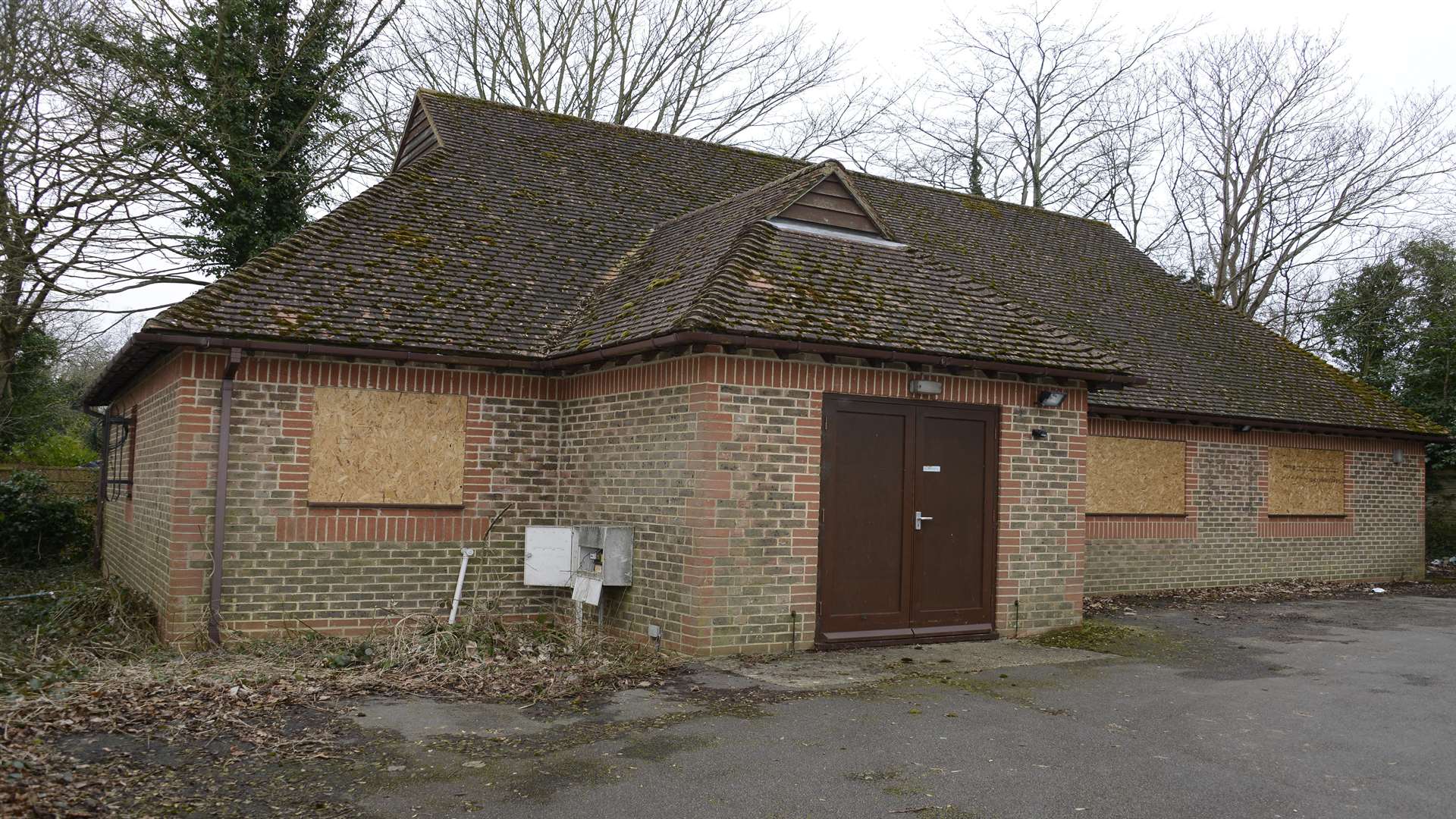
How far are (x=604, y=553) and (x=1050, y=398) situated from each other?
15.5 feet

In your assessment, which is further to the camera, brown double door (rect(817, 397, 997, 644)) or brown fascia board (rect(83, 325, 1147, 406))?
brown double door (rect(817, 397, 997, 644))

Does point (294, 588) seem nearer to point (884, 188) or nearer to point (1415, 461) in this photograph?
point (884, 188)

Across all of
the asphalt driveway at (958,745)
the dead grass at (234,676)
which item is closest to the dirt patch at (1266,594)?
the asphalt driveway at (958,745)

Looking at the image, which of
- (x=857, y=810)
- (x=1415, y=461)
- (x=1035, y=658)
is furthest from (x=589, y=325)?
(x=1415, y=461)

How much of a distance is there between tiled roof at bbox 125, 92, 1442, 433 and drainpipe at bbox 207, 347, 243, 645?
0.55m

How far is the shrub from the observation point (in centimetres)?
1820

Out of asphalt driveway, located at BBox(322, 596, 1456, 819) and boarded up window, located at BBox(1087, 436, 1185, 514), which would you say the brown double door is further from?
boarded up window, located at BBox(1087, 436, 1185, 514)

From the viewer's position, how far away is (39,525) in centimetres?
1844

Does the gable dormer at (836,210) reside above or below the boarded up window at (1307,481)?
above

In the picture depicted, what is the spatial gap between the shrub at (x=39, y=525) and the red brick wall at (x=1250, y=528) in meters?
17.0

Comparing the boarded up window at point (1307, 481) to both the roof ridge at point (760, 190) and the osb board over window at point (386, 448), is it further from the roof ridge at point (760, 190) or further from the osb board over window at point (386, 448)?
the osb board over window at point (386, 448)

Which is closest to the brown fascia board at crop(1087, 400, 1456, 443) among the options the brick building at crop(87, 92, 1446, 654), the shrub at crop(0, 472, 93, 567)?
the brick building at crop(87, 92, 1446, 654)

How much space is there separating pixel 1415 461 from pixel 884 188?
10322 mm

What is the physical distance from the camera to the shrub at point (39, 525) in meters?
18.2
